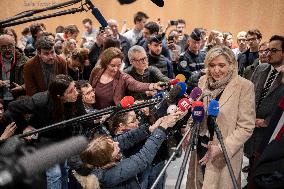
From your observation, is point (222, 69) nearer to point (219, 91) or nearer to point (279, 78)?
point (219, 91)

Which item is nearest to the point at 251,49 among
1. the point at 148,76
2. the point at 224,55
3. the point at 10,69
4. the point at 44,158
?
the point at 148,76

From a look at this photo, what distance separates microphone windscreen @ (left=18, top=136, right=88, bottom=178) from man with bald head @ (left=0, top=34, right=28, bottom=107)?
3.28m

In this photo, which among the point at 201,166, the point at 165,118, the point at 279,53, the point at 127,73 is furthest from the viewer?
the point at 127,73

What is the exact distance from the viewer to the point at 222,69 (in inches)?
95.2

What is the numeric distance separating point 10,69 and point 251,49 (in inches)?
117

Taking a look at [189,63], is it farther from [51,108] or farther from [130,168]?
[130,168]

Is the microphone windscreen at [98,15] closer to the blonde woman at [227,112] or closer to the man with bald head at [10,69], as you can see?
the blonde woman at [227,112]

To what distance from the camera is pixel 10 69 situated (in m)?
3.77

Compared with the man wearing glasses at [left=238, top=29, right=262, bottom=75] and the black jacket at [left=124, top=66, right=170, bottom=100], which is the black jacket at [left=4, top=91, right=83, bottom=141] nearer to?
the black jacket at [left=124, top=66, right=170, bottom=100]

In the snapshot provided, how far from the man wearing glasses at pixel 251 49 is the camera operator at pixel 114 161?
2.94 metres

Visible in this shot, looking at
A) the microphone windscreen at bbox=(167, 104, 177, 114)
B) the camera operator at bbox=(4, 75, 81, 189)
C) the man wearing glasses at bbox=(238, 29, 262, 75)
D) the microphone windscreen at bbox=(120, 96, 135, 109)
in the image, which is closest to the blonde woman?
the microphone windscreen at bbox=(167, 104, 177, 114)

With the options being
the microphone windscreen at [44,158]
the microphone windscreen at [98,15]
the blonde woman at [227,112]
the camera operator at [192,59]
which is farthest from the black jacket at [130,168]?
the camera operator at [192,59]

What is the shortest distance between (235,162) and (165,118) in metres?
0.65

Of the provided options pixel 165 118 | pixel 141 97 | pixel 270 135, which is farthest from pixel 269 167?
pixel 141 97
